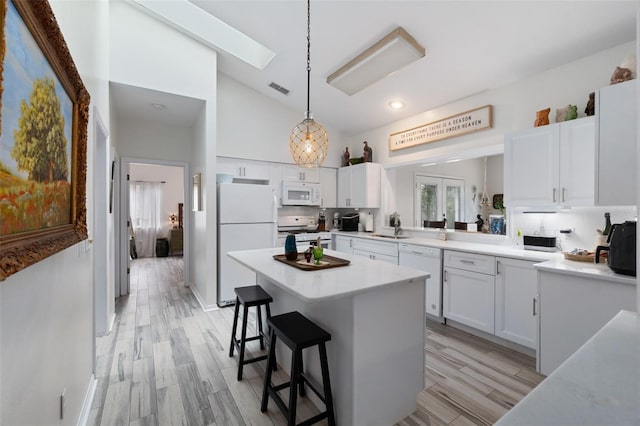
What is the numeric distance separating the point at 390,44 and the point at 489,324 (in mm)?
2882

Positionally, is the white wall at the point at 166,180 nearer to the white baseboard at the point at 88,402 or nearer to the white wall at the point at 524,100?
the white baseboard at the point at 88,402

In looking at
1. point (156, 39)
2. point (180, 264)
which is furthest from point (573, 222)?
point (180, 264)

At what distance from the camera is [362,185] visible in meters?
4.76

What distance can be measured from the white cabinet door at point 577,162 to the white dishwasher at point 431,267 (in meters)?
1.26

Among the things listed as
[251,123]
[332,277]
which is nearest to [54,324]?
[332,277]

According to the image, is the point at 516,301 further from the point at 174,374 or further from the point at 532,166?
the point at 174,374

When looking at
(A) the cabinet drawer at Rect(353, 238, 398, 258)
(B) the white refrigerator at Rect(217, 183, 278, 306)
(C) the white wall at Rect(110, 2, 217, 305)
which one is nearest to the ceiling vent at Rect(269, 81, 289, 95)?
(C) the white wall at Rect(110, 2, 217, 305)

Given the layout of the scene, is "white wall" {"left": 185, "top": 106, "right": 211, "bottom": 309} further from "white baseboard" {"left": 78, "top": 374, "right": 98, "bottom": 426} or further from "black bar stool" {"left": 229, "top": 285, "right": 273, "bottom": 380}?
"white baseboard" {"left": 78, "top": 374, "right": 98, "bottom": 426}

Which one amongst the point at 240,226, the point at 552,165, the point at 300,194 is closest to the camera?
the point at 552,165

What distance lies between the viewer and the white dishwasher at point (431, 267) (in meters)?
3.23

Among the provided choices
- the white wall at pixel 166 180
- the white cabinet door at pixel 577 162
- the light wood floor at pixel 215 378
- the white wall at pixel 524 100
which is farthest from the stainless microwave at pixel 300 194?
the white wall at pixel 166 180

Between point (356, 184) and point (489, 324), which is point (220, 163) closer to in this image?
point (356, 184)

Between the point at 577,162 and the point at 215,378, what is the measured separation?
11.2 feet

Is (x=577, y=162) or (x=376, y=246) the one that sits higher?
(x=577, y=162)
